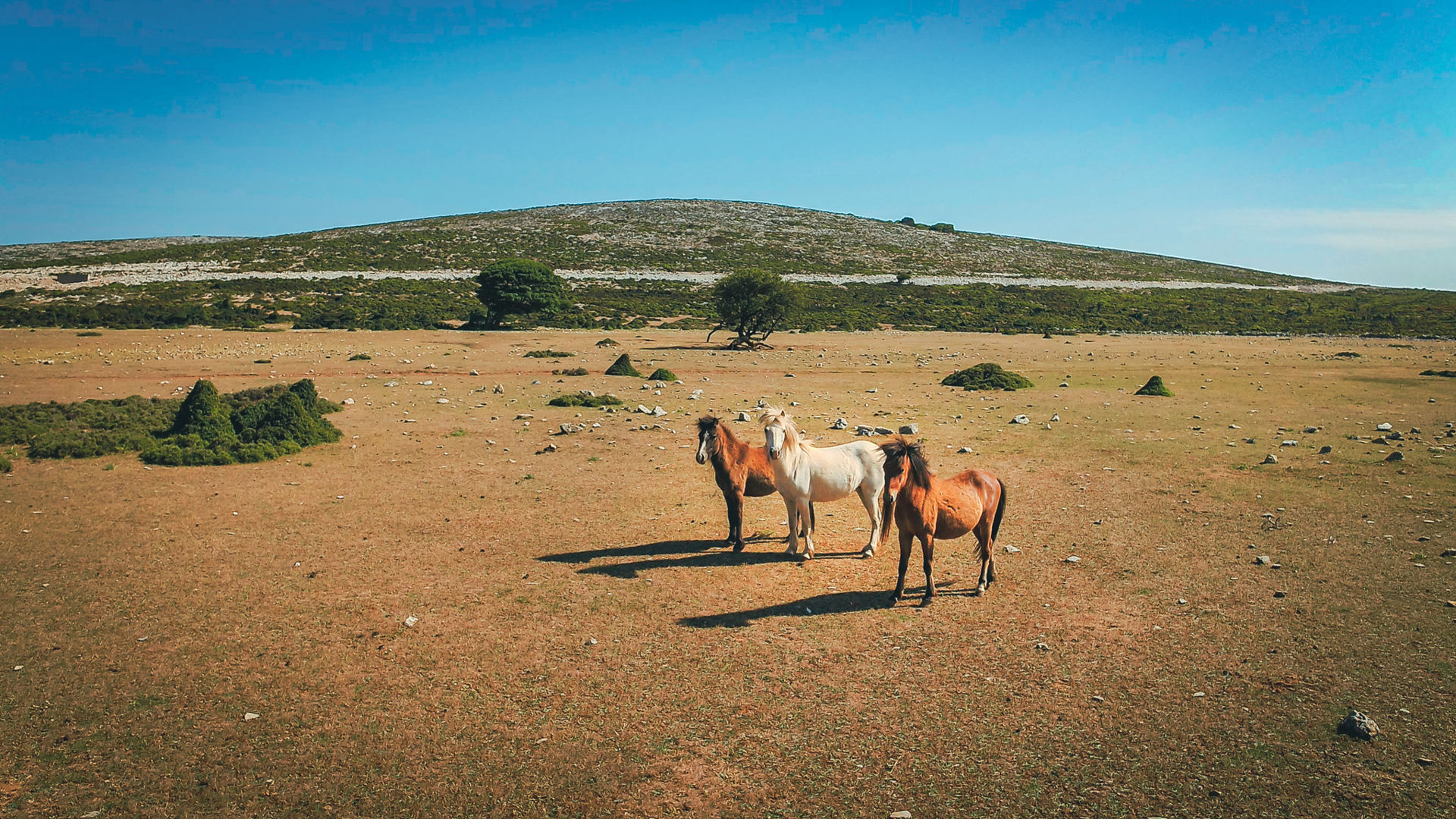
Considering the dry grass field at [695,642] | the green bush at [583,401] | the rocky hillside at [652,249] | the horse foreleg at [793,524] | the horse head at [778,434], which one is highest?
the rocky hillside at [652,249]

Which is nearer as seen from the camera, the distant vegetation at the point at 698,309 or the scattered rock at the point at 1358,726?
the scattered rock at the point at 1358,726

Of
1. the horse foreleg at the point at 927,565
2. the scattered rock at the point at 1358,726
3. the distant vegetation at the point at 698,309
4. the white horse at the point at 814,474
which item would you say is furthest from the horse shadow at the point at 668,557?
the distant vegetation at the point at 698,309

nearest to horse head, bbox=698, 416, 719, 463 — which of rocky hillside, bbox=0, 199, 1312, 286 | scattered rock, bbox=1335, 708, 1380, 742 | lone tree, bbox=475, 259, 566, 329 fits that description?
scattered rock, bbox=1335, 708, 1380, 742

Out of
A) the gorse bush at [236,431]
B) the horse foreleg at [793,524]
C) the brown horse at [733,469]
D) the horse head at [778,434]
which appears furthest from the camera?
the gorse bush at [236,431]

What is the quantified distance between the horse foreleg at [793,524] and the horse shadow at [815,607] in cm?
130

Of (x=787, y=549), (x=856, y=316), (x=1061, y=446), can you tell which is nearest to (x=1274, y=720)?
(x=787, y=549)

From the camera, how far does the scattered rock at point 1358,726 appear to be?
563 centimetres

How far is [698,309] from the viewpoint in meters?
63.5

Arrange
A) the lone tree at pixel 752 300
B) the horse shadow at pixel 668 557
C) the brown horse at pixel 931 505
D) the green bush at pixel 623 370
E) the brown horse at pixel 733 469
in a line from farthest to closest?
the lone tree at pixel 752 300 < the green bush at pixel 623 370 < the brown horse at pixel 733 469 < the horse shadow at pixel 668 557 < the brown horse at pixel 931 505

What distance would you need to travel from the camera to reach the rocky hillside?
8431cm

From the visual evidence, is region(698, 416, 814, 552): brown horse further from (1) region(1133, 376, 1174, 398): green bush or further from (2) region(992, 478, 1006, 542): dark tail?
(1) region(1133, 376, 1174, 398): green bush

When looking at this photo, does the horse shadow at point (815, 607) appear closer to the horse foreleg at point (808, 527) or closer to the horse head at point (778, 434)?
the horse foreleg at point (808, 527)

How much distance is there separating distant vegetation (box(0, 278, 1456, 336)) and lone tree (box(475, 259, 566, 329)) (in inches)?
60.2

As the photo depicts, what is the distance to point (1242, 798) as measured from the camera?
5094mm
